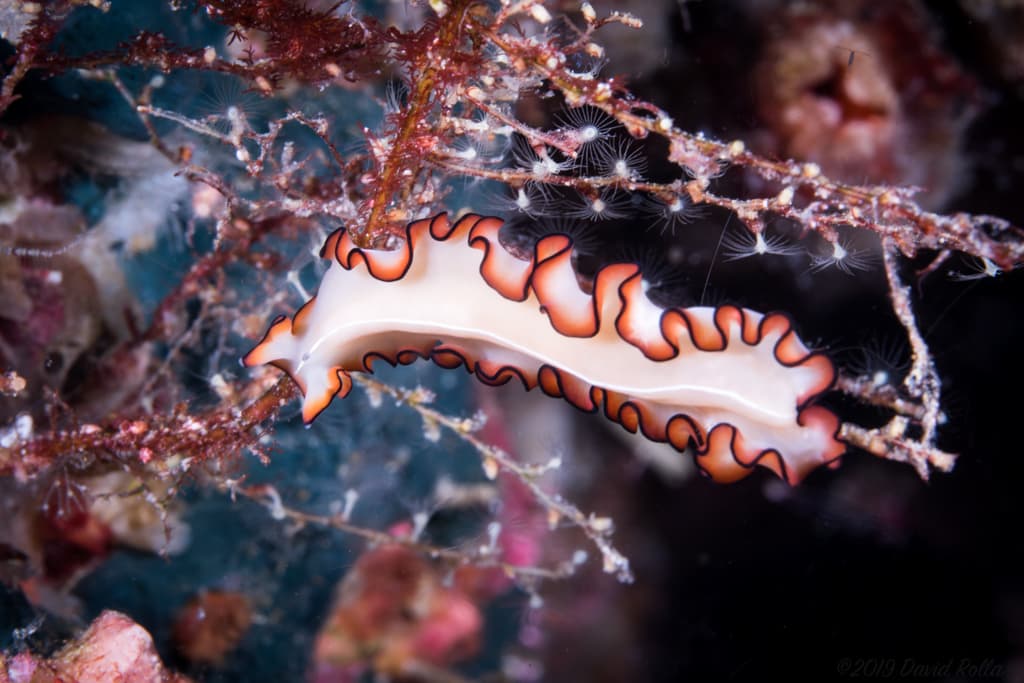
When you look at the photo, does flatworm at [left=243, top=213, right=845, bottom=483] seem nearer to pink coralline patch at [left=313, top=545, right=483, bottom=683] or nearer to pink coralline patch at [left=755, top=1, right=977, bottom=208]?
pink coralline patch at [left=755, top=1, right=977, bottom=208]

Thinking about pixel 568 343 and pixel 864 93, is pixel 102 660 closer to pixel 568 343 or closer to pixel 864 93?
pixel 568 343

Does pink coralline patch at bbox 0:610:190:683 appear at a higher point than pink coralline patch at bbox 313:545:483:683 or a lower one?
higher

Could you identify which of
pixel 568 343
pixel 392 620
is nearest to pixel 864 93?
pixel 568 343

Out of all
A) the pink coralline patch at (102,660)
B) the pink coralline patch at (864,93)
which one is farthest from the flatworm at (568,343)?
the pink coralline patch at (864,93)

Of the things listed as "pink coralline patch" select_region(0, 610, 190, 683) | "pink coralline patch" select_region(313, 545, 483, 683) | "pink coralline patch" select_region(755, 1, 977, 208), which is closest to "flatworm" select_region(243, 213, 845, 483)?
"pink coralline patch" select_region(0, 610, 190, 683)

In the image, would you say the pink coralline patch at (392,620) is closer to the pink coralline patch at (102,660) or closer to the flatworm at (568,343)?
the pink coralline patch at (102,660)

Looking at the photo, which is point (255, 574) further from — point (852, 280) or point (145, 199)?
point (852, 280)
